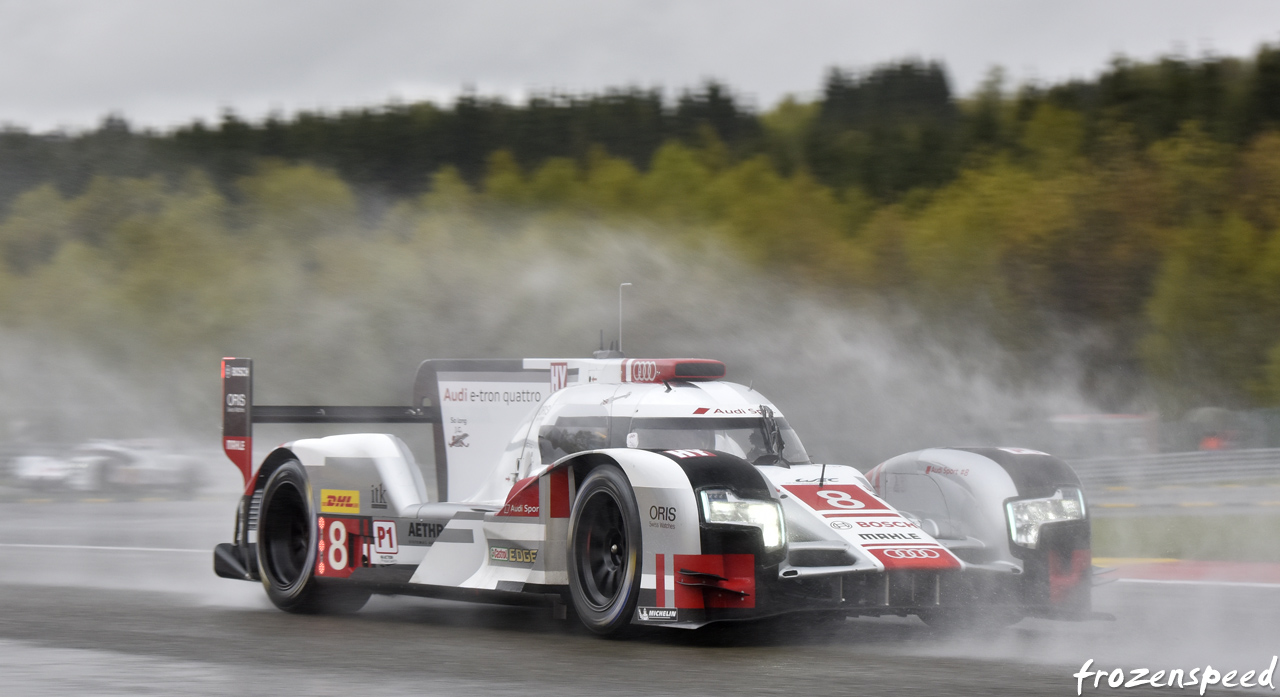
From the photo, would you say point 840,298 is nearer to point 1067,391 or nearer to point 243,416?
point 1067,391

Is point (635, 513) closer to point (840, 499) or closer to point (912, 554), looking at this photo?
point (840, 499)

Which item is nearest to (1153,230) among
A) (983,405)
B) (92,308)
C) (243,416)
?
(983,405)

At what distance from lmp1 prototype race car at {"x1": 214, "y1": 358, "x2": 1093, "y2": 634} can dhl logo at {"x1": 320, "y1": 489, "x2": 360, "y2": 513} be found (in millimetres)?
12

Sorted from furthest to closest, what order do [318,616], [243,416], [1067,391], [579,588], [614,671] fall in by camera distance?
[1067,391], [243,416], [318,616], [579,588], [614,671]

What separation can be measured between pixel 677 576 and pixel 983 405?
2537 cm

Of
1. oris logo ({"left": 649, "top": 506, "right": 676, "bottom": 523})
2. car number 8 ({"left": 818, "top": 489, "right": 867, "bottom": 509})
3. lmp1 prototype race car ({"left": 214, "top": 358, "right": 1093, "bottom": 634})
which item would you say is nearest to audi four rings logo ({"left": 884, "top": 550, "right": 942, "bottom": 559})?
lmp1 prototype race car ({"left": 214, "top": 358, "right": 1093, "bottom": 634})

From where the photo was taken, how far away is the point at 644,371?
369 inches

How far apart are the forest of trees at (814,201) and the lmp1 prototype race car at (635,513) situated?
30.3 meters

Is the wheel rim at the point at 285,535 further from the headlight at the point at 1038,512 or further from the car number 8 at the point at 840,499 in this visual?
the headlight at the point at 1038,512

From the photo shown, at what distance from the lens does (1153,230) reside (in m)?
45.8

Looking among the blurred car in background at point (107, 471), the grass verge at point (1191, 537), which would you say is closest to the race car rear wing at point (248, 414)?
the grass verge at point (1191, 537)

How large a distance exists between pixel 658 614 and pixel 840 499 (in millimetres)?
1249

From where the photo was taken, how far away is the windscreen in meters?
8.91

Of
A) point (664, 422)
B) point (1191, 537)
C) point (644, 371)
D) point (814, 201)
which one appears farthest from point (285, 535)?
point (814, 201)
